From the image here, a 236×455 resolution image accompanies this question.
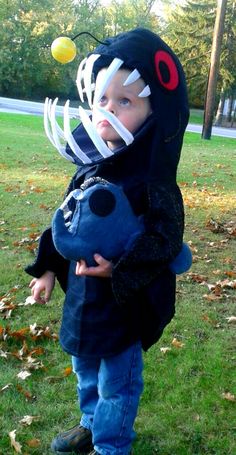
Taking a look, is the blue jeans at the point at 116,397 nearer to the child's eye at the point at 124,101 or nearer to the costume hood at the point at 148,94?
the costume hood at the point at 148,94

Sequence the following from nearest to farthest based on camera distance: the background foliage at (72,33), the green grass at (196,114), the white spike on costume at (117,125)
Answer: the white spike on costume at (117,125) → the background foliage at (72,33) → the green grass at (196,114)

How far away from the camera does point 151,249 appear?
200 cm

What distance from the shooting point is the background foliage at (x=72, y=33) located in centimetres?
3644

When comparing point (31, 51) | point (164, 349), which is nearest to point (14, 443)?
point (164, 349)

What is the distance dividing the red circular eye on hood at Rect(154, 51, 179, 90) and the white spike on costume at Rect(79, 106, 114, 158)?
0.32 meters

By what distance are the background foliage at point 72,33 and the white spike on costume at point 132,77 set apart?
34.6 metres

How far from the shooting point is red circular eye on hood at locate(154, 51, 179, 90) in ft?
6.71

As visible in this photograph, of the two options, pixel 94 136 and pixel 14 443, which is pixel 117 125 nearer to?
pixel 94 136

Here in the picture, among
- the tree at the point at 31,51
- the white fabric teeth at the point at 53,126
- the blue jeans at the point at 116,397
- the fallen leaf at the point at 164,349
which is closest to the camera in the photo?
the white fabric teeth at the point at 53,126

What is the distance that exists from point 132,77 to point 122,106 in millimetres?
116

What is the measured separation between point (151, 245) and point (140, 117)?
498 mm

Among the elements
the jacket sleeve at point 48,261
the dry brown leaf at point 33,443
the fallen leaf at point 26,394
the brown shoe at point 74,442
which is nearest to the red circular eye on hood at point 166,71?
the jacket sleeve at point 48,261

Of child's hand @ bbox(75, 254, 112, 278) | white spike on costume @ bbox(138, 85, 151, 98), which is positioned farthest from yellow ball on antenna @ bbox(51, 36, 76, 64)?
child's hand @ bbox(75, 254, 112, 278)

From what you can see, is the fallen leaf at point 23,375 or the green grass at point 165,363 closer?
the green grass at point 165,363
